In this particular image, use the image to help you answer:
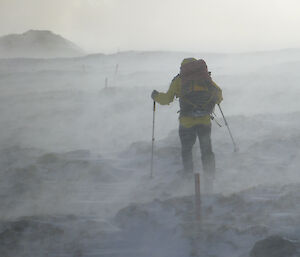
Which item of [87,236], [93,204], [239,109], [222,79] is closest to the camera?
[87,236]

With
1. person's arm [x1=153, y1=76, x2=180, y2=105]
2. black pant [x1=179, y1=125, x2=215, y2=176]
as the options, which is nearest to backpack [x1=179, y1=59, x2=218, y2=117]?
person's arm [x1=153, y1=76, x2=180, y2=105]

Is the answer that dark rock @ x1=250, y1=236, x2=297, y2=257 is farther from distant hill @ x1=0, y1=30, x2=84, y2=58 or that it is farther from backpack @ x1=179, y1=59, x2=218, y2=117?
distant hill @ x1=0, y1=30, x2=84, y2=58

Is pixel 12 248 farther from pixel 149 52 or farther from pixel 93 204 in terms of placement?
pixel 149 52

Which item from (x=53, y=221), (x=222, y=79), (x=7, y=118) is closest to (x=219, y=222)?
(x=53, y=221)

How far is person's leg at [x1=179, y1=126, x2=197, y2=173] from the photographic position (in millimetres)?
8102

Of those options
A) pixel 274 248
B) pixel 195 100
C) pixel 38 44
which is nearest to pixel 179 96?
pixel 195 100

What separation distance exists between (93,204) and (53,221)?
1498mm

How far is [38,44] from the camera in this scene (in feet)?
491

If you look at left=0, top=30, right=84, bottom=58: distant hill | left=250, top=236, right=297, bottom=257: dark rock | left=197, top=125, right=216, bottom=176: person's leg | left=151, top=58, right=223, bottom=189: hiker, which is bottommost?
left=250, top=236, right=297, bottom=257: dark rock

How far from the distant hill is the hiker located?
130m

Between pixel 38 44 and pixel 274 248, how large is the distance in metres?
153

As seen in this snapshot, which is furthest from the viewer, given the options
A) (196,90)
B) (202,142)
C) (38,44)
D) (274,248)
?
(38,44)

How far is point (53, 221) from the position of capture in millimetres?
6633

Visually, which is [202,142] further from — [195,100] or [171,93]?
[171,93]
